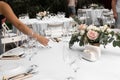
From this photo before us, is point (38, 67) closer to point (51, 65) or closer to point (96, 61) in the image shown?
point (51, 65)

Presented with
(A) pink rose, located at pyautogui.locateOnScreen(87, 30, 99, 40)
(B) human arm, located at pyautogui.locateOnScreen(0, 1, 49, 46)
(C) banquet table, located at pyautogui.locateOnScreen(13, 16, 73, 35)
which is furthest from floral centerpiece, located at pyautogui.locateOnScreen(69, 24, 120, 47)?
(C) banquet table, located at pyautogui.locateOnScreen(13, 16, 73, 35)

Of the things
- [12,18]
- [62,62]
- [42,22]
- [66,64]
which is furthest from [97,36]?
[42,22]

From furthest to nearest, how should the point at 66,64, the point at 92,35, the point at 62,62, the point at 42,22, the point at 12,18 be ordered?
the point at 42,22 < the point at 12,18 < the point at 92,35 < the point at 62,62 < the point at 66,64

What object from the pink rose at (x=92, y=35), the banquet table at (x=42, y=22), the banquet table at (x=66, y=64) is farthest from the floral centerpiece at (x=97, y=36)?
the banquet table at (x=42, y=22)

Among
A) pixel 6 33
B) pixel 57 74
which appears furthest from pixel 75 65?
pixel 6 33

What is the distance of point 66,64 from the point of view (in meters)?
2.13

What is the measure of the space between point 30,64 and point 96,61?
0.56m

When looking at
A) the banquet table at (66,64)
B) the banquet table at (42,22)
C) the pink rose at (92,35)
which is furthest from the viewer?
the banquet table at (42,22)

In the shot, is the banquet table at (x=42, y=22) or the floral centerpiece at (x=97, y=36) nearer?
the floral centerpiece at (x=97, y=36)

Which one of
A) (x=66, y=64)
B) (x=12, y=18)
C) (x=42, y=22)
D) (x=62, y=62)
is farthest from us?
(x=42, y=22)

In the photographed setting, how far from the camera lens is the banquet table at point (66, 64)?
6.72ft

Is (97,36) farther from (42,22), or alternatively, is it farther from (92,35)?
(42,22)

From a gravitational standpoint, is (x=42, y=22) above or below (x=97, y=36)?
below

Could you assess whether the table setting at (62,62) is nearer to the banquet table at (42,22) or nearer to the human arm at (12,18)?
the human arm at (12,18)
